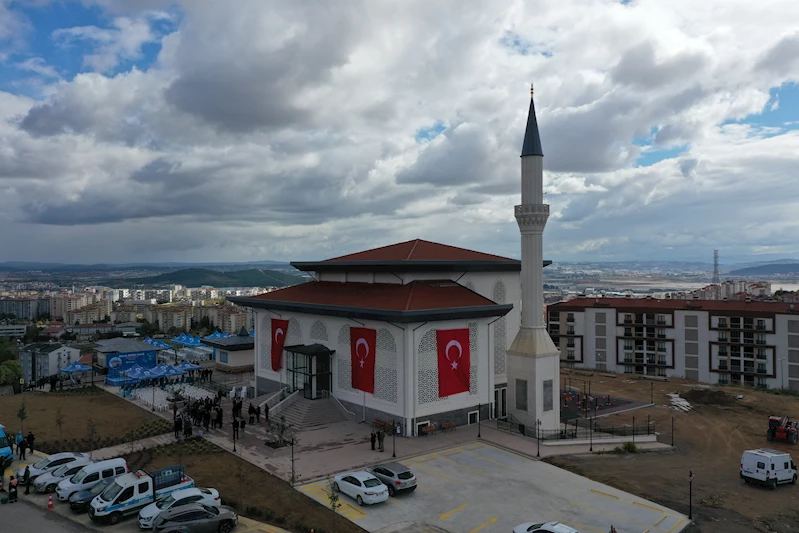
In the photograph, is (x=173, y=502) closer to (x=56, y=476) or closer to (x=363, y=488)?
(x=363, y=488)

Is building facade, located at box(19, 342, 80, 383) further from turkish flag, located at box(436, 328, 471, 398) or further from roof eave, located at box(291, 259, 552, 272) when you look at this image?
turkish flag, located at box(436, 328, 471, 398)

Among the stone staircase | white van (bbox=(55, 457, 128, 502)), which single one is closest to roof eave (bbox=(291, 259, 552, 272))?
the stone staircase

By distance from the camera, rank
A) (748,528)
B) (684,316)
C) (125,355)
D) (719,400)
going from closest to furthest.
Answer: (748,528) < (719,400) < (125,355) < (684,316)

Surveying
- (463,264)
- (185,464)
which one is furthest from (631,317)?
(185,464)

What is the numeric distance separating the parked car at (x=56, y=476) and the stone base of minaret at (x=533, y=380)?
2628cm

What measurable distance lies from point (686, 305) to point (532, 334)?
43.5 meters

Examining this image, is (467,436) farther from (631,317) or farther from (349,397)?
(631,317)

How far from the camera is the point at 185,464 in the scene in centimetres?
2995

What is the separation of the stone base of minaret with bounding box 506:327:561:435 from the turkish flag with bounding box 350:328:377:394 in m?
9.80

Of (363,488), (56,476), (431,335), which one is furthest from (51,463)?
(431,335)

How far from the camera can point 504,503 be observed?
25.0 metres

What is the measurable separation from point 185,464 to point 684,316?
63226 mm

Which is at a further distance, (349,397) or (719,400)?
(719,400)

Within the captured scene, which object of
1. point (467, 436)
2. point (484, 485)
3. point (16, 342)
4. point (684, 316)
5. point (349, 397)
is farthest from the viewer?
point (16, 342)
